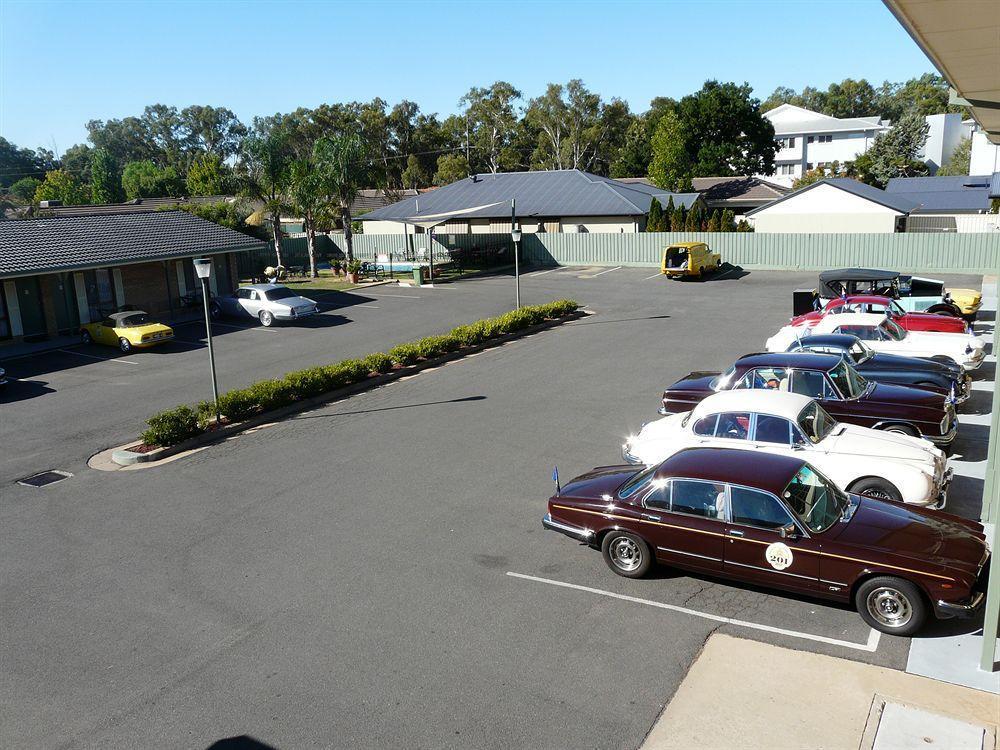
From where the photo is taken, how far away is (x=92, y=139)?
15425 centimetres

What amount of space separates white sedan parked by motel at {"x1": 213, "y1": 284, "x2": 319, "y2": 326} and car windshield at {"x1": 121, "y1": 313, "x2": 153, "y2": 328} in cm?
459

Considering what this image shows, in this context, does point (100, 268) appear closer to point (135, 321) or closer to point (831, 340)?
Result: point (135, 321)

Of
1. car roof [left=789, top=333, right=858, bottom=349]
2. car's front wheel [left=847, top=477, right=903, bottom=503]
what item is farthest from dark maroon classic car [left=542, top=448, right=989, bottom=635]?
car roof [left=789, top=333, right=858, bottom=349]

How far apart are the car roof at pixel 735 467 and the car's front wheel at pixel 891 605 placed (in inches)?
51.4

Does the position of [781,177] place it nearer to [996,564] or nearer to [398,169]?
[398,169]

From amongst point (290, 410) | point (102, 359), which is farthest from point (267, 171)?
point (290, 410)

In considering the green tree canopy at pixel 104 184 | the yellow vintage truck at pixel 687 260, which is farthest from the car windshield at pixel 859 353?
the green tree canopy at pixel 104 184

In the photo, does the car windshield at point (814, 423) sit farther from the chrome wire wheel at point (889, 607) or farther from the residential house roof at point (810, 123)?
the residential house roof at point (810, 123)

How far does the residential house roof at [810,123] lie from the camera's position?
3622 inches

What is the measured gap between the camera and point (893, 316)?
20922mm

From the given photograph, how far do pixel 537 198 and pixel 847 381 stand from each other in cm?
4004

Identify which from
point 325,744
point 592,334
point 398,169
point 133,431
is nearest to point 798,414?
point 325,744

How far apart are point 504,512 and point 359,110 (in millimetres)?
90105

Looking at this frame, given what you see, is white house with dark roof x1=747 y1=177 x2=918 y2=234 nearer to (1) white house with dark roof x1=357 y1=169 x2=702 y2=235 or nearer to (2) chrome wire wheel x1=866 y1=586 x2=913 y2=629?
(1) white house with dark roof x1=357 y1=169 x2=702 y2=235
